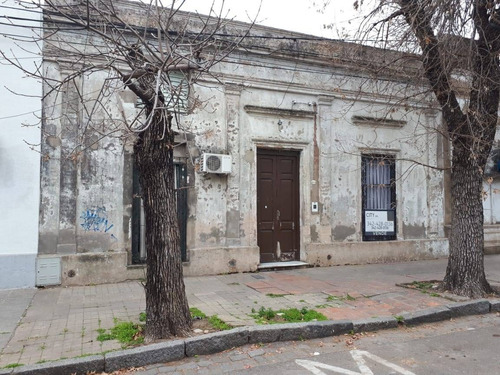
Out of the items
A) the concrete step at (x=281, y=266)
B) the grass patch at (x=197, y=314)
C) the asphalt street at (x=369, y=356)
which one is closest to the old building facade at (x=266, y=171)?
the concrete step at (x=281, y=266)

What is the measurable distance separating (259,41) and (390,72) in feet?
10.4

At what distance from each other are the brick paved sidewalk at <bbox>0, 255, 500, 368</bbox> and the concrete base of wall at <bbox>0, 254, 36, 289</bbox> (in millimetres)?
474

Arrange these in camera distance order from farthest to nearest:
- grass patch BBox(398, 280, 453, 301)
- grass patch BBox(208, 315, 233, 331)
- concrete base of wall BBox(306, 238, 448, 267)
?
concrete base of wall BBox(306, 238, 448, 267), grass patch BBox(398, 280, 453, 301), grass patch BBox(208, 315, 233, 331)

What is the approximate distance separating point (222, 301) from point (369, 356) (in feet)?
8.97

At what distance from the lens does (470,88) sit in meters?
7.02

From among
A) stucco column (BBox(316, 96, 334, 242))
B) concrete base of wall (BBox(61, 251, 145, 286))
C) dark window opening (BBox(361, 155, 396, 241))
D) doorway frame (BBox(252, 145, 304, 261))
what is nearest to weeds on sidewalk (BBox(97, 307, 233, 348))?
concrete base of wall (BBox(61, 251, 145, 286))

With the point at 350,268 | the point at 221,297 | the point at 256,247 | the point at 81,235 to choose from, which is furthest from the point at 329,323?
the point at 81,235

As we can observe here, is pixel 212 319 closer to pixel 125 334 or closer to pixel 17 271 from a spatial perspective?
pixel 125 334

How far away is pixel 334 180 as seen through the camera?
10.2 m

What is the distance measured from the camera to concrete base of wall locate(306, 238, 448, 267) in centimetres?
988

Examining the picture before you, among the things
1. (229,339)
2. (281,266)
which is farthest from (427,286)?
(229,339)

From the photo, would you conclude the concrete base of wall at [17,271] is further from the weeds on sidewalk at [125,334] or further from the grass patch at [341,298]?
the grass patch at [341,298]

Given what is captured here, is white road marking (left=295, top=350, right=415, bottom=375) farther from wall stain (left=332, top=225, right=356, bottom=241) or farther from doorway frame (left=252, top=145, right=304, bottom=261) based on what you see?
wall stain (left=332, top=225, right=356, bottom=241)

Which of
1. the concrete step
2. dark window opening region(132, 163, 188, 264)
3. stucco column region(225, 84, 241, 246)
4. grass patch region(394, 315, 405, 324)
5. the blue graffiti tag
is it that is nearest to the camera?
grass patch region(394, 315, 405, 324)
